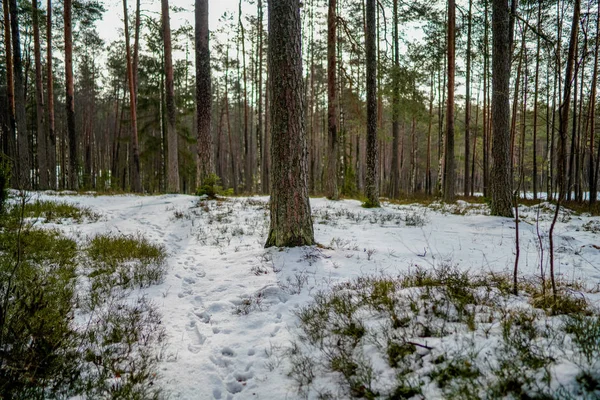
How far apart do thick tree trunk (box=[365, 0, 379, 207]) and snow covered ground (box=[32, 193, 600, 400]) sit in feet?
5.26

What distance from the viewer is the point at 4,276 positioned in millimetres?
3182

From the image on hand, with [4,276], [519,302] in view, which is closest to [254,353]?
[519,302]

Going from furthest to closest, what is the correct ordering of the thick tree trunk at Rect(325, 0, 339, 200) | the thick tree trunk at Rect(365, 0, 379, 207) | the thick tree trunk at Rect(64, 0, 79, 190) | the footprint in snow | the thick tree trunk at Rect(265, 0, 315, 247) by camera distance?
1. the thick tree trunk at Rect(64, 0, 79, 190)
2. the thick tree trunk at Rect(325, 0, 339, 200)
3. the thick tree trunk at Rect(365, 0, 379, 207)
4. the thick tree trunk at Rect(265, 0, 315, 247)
5. the footprint in snow

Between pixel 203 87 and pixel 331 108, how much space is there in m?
4.83

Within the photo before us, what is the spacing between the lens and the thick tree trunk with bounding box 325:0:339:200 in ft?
36.0

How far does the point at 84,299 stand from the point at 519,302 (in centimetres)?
441

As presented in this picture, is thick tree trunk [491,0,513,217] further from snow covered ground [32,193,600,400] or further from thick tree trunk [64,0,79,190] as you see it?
thick tree trunk [64,0,79,190]

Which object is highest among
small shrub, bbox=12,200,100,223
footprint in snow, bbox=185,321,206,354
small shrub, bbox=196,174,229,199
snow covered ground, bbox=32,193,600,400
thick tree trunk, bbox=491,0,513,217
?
thick tree trunk, bbox=491,0,513,217

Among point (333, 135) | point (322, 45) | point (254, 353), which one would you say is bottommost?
point (254, 353)

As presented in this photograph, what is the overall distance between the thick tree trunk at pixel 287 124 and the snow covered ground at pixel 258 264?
1.80 feet

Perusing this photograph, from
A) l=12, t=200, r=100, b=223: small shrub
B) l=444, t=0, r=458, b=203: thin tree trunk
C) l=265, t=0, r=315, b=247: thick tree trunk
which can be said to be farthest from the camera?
l=444, t=0, r=458, b=203: thin tree trunk

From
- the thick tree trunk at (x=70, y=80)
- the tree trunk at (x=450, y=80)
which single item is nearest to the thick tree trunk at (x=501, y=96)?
the tree trunk at (x=450, y=80)

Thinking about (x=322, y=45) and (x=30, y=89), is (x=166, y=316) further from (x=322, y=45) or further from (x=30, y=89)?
(x=30, y=89)

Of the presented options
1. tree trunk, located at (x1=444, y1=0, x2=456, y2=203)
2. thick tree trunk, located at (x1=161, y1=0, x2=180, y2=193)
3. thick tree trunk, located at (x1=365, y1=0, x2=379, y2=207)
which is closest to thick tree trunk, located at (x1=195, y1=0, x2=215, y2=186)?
thick tree trunk, located at (x1=161, y1=0, x2=180, y2=193)
